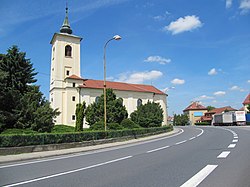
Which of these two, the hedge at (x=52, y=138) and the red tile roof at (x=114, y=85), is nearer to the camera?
the hedge at (x=52, y=138)

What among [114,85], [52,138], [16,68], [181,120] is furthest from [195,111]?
[52,138]

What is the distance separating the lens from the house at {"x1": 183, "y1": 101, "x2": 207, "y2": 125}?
128113 mm

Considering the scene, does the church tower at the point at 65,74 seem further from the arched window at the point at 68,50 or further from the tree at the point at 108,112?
the tree at the point at 108,112

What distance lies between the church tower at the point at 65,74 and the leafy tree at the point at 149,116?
1885 cm

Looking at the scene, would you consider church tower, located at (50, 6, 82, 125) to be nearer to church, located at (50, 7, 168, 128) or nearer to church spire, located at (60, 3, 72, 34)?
church, located at (50, 7, 168, 128)

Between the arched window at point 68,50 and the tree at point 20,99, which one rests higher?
the arched window at point 68,50

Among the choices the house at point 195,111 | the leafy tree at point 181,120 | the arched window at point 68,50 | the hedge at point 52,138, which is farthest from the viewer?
the house at point 195,111

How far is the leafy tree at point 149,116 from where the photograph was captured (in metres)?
40.5

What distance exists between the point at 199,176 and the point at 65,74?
52.8 metres

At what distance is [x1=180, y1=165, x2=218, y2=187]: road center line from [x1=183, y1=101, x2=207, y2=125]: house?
12387 centimetres

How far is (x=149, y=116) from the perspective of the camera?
40781mm

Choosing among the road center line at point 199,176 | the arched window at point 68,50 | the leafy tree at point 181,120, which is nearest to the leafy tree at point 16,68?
the road center line at point 199,176

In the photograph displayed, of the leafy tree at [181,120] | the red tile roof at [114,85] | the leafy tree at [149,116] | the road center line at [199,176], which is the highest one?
the red tile roof at [114,85]

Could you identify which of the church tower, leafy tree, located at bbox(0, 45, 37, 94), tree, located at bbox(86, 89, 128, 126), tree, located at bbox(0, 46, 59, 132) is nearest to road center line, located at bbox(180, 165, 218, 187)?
tree, located at bbox(0, 46, 59, 132)
